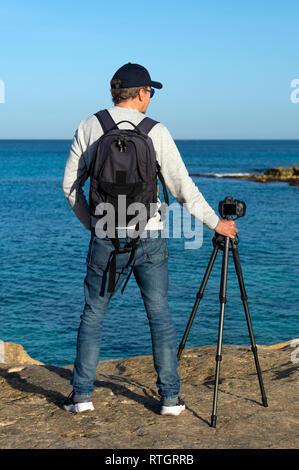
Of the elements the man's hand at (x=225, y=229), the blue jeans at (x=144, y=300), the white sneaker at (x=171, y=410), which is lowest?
the white sneaker at (x=171, y=410)

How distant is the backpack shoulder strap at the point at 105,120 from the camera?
13.2 feet

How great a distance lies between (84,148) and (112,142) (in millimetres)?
355

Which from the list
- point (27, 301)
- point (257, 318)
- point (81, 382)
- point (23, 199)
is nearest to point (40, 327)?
point (27, 301)

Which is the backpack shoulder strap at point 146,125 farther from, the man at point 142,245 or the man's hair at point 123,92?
the man's hair at point 123,92

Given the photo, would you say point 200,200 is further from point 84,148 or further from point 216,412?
point 216,412

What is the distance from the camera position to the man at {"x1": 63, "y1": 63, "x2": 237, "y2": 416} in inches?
160

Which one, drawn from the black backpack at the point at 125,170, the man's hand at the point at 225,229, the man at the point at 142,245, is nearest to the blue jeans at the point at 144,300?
the man at the point at 142,245

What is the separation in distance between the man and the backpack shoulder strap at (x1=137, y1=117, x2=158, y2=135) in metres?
0.03

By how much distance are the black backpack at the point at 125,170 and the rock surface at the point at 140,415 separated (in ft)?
4.11

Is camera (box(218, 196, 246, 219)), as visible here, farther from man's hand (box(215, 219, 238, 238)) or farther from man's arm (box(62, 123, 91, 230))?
man's arm (box(62, 123, 91, 230))

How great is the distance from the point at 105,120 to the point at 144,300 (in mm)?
1359

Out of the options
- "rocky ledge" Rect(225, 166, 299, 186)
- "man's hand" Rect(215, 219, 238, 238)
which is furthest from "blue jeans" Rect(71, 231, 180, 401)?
"rocky ledge" Rect(225, 166, 299, 186)

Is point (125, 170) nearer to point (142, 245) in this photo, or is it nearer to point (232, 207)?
point (142, 245)
